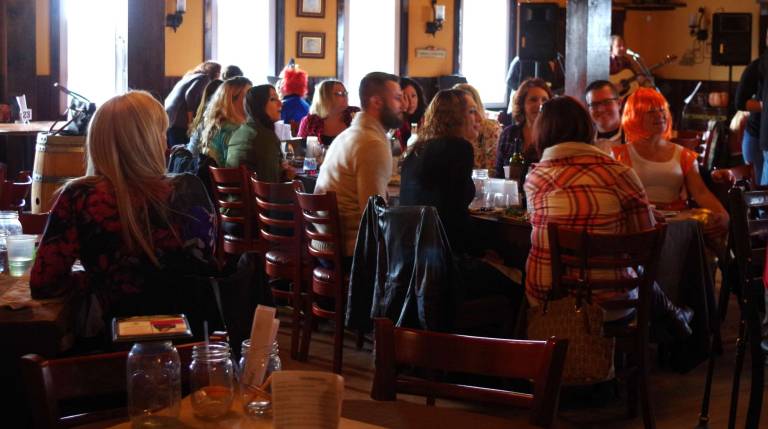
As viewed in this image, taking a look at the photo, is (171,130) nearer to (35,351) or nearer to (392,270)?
(392,270)

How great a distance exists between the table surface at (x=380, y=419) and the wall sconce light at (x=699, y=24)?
1343cm

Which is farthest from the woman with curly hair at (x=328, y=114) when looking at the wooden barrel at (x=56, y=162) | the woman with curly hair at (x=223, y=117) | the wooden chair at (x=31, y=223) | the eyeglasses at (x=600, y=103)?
the wooden chair at (x=31, y=223)

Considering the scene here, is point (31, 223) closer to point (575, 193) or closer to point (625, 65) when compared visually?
point (575, 193)

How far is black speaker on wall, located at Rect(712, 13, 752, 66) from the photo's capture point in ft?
43.5

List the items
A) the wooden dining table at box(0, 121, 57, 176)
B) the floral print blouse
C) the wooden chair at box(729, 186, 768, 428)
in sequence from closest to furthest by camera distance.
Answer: the floral print blouse
the wooden chair at box(729, 186, 768, 428)
the wooden dining table at box(0, 121, 57, 176)

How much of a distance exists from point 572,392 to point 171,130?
471 cm

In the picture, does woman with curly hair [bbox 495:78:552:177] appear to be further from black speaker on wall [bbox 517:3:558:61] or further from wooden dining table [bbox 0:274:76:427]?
black speaker on wall [bbox 517:3:558:61]

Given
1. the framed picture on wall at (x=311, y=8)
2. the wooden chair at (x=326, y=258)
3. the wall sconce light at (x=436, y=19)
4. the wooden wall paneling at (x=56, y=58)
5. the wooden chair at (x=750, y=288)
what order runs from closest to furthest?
the wooden chair at (x=750, y=288) → the wooden chair at (x=326, y=258) → the wooden wall paneling at (x=56, y=58) → the framed picture on wall at (x=311, y=8) → the wall sconce light at (x=436, y=19)

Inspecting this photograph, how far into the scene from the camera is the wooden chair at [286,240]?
4.69 metres

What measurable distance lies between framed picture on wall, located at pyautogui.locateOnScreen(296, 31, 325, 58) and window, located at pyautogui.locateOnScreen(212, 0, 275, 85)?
340 mm

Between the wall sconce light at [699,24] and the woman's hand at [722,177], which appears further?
the wall sconce light at [699,24]

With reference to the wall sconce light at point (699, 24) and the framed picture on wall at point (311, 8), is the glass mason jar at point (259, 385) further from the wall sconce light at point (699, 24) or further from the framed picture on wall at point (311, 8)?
the wall sconce light at point (699, 24)

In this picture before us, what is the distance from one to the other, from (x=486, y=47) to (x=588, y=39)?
7.42 meters

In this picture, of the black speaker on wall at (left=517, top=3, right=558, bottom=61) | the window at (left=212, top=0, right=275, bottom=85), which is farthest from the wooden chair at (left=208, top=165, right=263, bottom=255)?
the black speaker on wall at (left=517, top=3, right=558, bottom=61)
